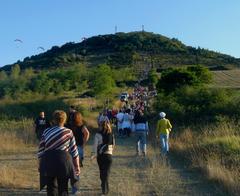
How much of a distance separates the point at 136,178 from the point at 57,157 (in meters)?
5.84

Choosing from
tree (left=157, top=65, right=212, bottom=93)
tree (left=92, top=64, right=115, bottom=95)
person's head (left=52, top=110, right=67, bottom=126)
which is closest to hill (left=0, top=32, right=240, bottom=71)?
tree (left=92, top=64, right=115, bottom=95)

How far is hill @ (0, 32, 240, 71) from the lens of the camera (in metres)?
128

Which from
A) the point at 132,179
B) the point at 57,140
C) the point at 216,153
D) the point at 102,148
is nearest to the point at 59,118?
the point at 57,140

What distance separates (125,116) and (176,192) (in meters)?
16.8

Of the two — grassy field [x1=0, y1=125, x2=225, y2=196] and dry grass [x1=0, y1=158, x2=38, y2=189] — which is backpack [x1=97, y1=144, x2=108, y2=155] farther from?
dry grass [x1=0, y1=158, x2=38, y2=189]

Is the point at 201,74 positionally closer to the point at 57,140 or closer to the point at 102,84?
the point at 102,84

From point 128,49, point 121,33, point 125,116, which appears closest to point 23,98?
point 125,116

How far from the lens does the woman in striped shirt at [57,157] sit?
9.18 metres

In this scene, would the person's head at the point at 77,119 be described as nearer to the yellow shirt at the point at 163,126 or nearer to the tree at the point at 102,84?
the yellow shirt at the point at 163,126

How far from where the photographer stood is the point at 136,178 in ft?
48.3

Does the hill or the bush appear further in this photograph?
the hill

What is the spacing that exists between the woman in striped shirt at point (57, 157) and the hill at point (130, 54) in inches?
4328

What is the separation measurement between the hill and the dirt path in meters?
101

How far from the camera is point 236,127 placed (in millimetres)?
22906
